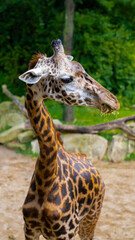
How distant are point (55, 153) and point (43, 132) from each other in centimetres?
20

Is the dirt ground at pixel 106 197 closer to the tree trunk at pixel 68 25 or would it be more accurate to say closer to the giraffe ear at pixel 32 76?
the giraffe ear at pixel 32 76

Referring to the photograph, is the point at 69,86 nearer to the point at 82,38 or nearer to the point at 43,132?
the point at 43,132

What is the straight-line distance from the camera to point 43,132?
94.0 inches

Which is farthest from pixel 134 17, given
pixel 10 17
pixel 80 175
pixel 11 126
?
pixel 80 175

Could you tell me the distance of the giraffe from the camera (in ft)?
7.45

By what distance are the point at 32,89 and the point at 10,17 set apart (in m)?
9.80

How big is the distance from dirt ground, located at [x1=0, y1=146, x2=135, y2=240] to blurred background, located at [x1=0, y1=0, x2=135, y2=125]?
1.85 metres

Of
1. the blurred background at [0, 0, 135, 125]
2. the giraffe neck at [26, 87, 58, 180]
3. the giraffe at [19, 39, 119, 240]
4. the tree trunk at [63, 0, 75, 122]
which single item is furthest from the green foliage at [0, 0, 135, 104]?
the giraffe neck at [26, 87, 58, 180]

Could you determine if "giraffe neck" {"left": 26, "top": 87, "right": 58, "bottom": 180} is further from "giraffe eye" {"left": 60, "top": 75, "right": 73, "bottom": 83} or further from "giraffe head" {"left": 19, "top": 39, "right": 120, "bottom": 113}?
"giraffe eye" {"left": 60, "top": 75, "right": 73, "bottom": 83}

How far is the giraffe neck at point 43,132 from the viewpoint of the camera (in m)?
2.35

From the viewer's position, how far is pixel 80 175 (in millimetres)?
2840

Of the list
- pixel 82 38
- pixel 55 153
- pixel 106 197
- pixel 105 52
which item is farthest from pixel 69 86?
pixel 82 38

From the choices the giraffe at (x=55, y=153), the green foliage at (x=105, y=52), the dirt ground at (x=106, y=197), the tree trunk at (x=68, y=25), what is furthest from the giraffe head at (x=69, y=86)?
the green foliage at (x=105, y=52)

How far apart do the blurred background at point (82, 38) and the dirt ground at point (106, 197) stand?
1.85 metres
